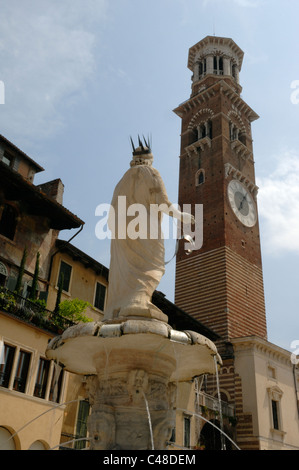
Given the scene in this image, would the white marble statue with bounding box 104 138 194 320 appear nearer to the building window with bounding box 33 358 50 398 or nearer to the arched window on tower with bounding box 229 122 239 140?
the building window with bounding box 33 358 50 398

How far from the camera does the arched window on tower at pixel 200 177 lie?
4275cm

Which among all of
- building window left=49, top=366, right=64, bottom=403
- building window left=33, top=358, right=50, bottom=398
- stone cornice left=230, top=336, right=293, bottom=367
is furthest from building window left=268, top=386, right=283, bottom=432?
building window left=33, top=358, right=50, bottom=398

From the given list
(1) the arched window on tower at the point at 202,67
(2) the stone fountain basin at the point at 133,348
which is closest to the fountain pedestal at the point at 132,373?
(2) the stone fountain basin at the point at 133,348

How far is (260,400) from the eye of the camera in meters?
29.6

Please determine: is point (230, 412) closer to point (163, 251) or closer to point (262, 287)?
point (262, 287)

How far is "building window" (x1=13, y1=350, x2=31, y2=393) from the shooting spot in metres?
15.5

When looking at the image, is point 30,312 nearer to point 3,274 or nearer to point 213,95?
point 3,274

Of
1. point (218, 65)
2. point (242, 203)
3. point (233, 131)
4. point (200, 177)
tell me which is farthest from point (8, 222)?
point (218, 65)

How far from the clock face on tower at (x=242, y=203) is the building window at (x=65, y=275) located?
21901 mm

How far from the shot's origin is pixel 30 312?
644 inches

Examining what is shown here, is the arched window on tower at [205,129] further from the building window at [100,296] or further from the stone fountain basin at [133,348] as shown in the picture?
the stone fountain basin at [133,348]

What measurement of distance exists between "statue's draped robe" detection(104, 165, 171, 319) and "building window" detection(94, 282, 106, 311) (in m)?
14.2

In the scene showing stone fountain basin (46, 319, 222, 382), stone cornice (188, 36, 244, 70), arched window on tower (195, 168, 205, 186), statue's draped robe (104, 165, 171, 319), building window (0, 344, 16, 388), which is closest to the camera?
stone fountain basin (46, 319, 222, 382)
